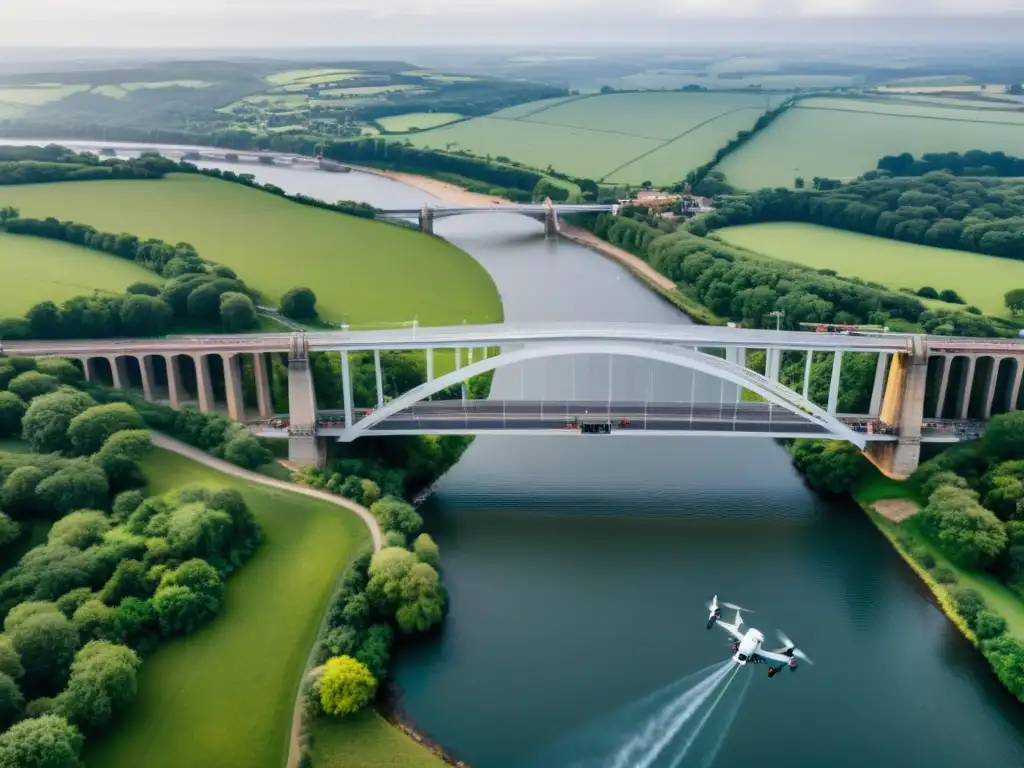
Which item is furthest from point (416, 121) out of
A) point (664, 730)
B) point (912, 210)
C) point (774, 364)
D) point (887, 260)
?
point (664, 730)

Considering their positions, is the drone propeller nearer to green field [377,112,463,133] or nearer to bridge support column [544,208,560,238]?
bridge support column [544,208,560,238]

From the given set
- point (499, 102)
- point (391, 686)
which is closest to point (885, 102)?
point (499, 102)

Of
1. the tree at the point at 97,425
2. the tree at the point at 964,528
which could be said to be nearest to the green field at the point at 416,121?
the tree at the point at 97,425

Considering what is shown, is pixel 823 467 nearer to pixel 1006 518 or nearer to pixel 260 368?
pixel 1006 518

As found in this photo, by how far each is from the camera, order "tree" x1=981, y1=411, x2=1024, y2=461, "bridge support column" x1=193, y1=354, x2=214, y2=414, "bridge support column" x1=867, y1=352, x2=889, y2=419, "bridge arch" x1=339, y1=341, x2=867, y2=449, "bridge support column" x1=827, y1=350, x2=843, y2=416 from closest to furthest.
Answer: "tree" x1=981, y1=411, x2=1024, y2=461 < "bridge arch" x1=339, y1=341, x2=867, y2=449 < "bridge support column" x1=827, y1=350, x2=843, y2=416 < "bridge support column" x1=867, y1=352, x2=889, y2=419 < "bridge support column" x1=193, y1=354, x2=214, y2=414

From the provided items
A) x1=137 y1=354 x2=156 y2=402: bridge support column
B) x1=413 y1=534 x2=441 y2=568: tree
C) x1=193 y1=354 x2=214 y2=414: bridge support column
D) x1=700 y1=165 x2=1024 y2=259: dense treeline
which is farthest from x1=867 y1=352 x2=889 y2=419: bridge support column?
x1=700 y1=165 x2=1024 y2=259: dense treeline

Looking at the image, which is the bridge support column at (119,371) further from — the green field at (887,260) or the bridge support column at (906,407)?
the green field at (887,260)

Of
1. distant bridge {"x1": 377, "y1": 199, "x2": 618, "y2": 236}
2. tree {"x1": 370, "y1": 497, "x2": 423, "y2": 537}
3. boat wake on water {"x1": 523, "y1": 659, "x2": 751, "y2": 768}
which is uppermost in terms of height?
distant bridge {"x1": 377, "y1": 199, "x2": 618, "y2": 236}
